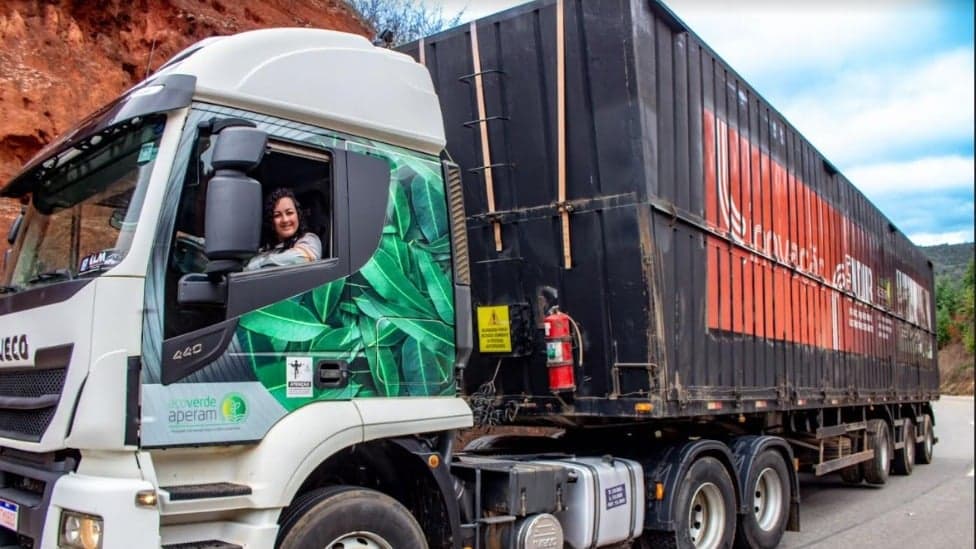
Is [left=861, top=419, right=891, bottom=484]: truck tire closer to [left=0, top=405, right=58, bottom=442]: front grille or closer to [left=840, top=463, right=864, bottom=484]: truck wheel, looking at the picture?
[left=840, top=463, right=864, bottom=484]: truck wheel

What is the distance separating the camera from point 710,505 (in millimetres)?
6332

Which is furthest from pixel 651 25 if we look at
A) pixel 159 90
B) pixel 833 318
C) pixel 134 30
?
pixel 134 30

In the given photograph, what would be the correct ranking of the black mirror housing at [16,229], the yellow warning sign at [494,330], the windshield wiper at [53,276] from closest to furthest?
1. the windshield wiper at [53,276]
2. the black mirror housing at [16,229]
3. the yellow warning sign at [494,330]

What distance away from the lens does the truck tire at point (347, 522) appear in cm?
347

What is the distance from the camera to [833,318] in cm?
919

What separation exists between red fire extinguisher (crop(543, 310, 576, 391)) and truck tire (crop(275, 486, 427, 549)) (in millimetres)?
1793

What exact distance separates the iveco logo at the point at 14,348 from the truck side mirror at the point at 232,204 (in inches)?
34.7

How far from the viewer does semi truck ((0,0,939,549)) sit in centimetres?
322

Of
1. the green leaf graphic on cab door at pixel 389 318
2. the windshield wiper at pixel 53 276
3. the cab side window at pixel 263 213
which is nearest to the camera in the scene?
the cab side window at pixel 263 213

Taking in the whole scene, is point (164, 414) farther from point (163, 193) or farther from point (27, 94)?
point (27, 94)

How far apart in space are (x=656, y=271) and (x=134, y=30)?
863 centimetres

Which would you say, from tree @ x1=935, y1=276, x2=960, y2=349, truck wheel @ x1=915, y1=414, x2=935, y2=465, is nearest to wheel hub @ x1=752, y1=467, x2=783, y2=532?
truck wheel @ x1=915, y1=414, x2=935, y2=465

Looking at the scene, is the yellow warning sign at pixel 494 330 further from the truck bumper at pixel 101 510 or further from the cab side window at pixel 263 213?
the truck bumper at pixel 101 510

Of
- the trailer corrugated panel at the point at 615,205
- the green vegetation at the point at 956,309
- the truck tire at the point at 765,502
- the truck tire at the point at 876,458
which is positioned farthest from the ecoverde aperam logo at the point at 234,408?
the green vegetation at the point at 956,309
